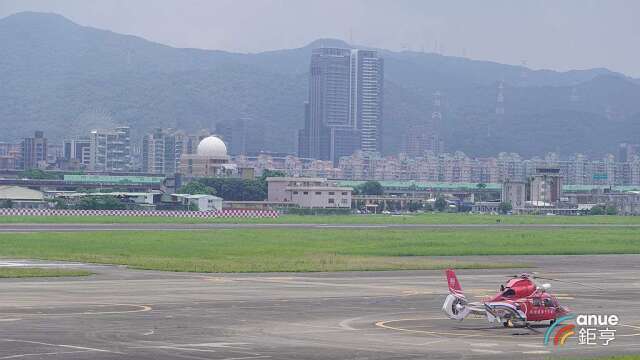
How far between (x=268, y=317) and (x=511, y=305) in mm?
10249

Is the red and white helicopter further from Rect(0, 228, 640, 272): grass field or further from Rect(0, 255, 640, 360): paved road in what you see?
Rect(0, 228, 640, 272): grass field

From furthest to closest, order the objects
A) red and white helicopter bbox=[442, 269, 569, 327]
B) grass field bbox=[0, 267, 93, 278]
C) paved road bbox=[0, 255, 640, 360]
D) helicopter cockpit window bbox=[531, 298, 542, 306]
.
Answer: grass field bbox=[0, 267, 93, 278]
helicopter cockpit window bbox=[531, 298, 542, 306]
red and white helicopter bbox=[442, 269, 569, 327]
paved road bbox=[0, 255, 640, 360]

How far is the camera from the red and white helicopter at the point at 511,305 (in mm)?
50094

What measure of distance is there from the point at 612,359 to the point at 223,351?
490 inches

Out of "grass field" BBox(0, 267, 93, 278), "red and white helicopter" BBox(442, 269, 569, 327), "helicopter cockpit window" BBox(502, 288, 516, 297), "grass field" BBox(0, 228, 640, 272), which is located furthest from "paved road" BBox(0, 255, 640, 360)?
"grass field" BBox(0, 228, 640, 272)

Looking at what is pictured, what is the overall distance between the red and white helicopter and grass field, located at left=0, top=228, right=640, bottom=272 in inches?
1322

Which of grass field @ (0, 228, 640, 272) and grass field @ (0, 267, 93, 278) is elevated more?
grass field @ (0, 228, 640, 272)

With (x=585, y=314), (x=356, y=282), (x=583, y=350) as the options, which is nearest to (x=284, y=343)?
(x=583, y=350)

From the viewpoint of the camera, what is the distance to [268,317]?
178 ft

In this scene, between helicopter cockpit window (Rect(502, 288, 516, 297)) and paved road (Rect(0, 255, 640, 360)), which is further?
helicopter cockpit window (Rect(502, 288, 516, 297))

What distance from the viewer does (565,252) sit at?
110m

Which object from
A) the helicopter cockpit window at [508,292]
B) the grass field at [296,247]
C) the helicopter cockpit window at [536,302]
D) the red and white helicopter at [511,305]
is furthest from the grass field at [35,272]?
the helicopter cockpit window at [536,302]

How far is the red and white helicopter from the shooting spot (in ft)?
164

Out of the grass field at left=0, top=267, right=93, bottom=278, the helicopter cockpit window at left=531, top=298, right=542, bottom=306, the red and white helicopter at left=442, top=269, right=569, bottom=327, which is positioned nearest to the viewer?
the red and white helicopter at left=442, top=269, right=569, bottom=327
